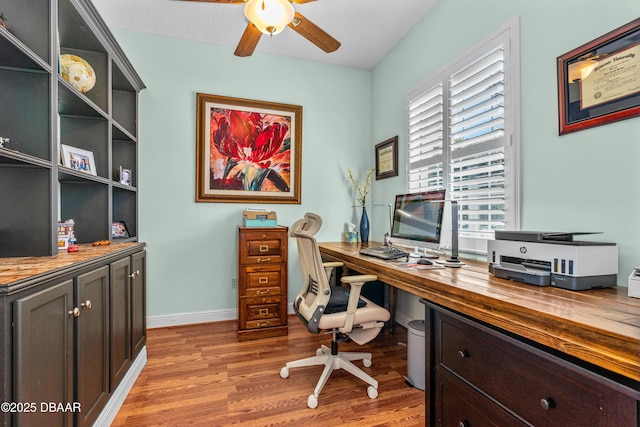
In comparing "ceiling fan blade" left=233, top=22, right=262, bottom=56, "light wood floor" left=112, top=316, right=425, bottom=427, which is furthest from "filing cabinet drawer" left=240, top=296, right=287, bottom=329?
"ceiling fan blade" left=233, top=22, right=262, bottom=56

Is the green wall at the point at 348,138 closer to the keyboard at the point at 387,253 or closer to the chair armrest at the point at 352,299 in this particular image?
the keyboard at the point at 387,253

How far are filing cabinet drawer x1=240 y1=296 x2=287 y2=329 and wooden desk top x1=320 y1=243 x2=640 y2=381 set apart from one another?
153 centimetres

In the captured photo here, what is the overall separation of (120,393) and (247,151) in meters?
2.24

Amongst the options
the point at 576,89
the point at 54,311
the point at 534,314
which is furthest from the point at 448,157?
the point at 54,311

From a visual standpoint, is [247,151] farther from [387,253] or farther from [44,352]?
[44,352]

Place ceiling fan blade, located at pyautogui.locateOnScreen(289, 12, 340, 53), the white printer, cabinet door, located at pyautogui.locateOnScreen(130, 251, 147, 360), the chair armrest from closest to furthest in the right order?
the white printer
the chair armrest
ceiling fan blade, located at pyautogui.locateOnScreen(289, 12, 340, 53)
cabinet door, located at pyautogui.locateOnScreen(130, 251, 147, 360)

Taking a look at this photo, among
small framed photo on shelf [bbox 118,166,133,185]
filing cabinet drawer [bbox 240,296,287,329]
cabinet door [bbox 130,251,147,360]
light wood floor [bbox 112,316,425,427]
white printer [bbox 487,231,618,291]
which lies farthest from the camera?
filing cabinet drawer [bbox 240,296,287,329]

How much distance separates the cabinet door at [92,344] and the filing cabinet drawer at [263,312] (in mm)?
1209

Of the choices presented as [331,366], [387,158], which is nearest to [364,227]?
[387,158]

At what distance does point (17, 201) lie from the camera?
1.39 metres

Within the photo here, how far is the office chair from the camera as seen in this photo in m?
1.79

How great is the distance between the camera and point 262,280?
2.77 meters

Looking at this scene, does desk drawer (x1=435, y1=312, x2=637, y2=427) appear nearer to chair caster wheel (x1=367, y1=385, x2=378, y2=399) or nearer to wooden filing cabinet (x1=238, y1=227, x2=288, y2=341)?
chair caster wheel (x1=367, y1=385, x2=378, y2=399)

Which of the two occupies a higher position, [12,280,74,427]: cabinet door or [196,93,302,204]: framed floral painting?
[196,93,302,204]: framed floral painting
